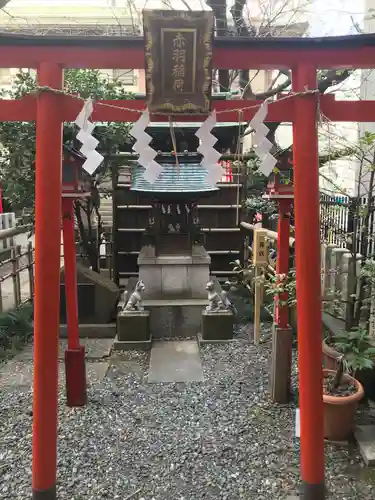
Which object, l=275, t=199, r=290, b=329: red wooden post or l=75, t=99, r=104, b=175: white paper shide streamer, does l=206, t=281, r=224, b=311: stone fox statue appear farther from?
l=75, t=99, r=104, b=175: white paper shide streamer

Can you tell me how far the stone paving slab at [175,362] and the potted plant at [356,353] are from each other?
69.4 inches

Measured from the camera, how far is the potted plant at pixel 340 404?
13.1ft

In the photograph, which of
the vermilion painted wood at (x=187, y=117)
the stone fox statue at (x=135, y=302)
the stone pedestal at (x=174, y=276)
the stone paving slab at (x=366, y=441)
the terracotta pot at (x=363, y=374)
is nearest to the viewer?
the vermilion painted wood at (x=187, y=117)

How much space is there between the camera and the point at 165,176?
7.86 m

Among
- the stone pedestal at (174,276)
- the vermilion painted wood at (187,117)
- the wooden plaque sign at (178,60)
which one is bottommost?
the stone pedestal at (174,276)

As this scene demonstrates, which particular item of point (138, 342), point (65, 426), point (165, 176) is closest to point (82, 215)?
point (165, 176)

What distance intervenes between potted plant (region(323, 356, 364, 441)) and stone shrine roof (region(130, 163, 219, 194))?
13.4 feet

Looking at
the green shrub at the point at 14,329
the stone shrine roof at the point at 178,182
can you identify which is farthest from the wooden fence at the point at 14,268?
the stone shrine roof at the point at 178,182

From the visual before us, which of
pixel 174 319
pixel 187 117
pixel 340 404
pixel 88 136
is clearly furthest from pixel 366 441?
pixel 174 319

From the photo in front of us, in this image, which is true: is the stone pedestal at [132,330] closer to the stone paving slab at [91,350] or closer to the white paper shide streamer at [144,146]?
A: the stone paving slab at [91,350]

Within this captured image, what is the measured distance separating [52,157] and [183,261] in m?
5.03

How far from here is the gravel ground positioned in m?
3.50

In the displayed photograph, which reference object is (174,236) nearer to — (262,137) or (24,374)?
(24,374)

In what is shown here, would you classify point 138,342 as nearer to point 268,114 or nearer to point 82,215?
point 82,215
